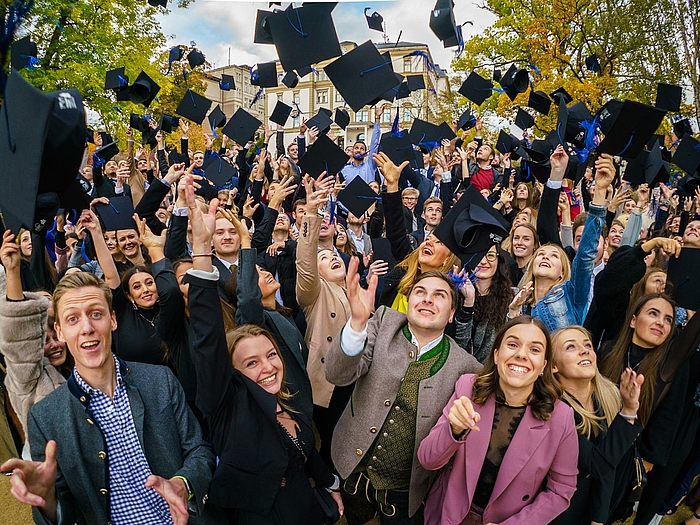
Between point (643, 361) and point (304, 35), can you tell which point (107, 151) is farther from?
point (643, 361)

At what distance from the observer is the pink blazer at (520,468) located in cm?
210

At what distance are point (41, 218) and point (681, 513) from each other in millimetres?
4342

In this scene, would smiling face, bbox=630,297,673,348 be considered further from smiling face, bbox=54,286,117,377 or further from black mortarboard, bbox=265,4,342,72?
smiling face, bbox=54,286,117,377

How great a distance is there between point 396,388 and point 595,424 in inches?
40.1

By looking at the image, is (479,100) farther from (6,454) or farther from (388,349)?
(6,454)

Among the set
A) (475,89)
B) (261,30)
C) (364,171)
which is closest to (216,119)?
(364,171)

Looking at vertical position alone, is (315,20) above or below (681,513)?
above

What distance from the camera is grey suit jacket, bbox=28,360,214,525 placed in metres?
1.84

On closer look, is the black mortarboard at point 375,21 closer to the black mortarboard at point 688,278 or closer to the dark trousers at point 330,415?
the black mortarboard at point 688,278

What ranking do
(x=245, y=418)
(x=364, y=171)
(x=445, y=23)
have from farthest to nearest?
(x=364, y=171) → (x=445, y=23) → (x=245, y=418)

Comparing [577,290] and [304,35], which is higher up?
[304,35]

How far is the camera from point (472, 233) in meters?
2.99

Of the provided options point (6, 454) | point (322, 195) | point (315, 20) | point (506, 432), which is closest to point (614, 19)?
point (315, 20)

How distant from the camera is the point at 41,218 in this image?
1969 mm
